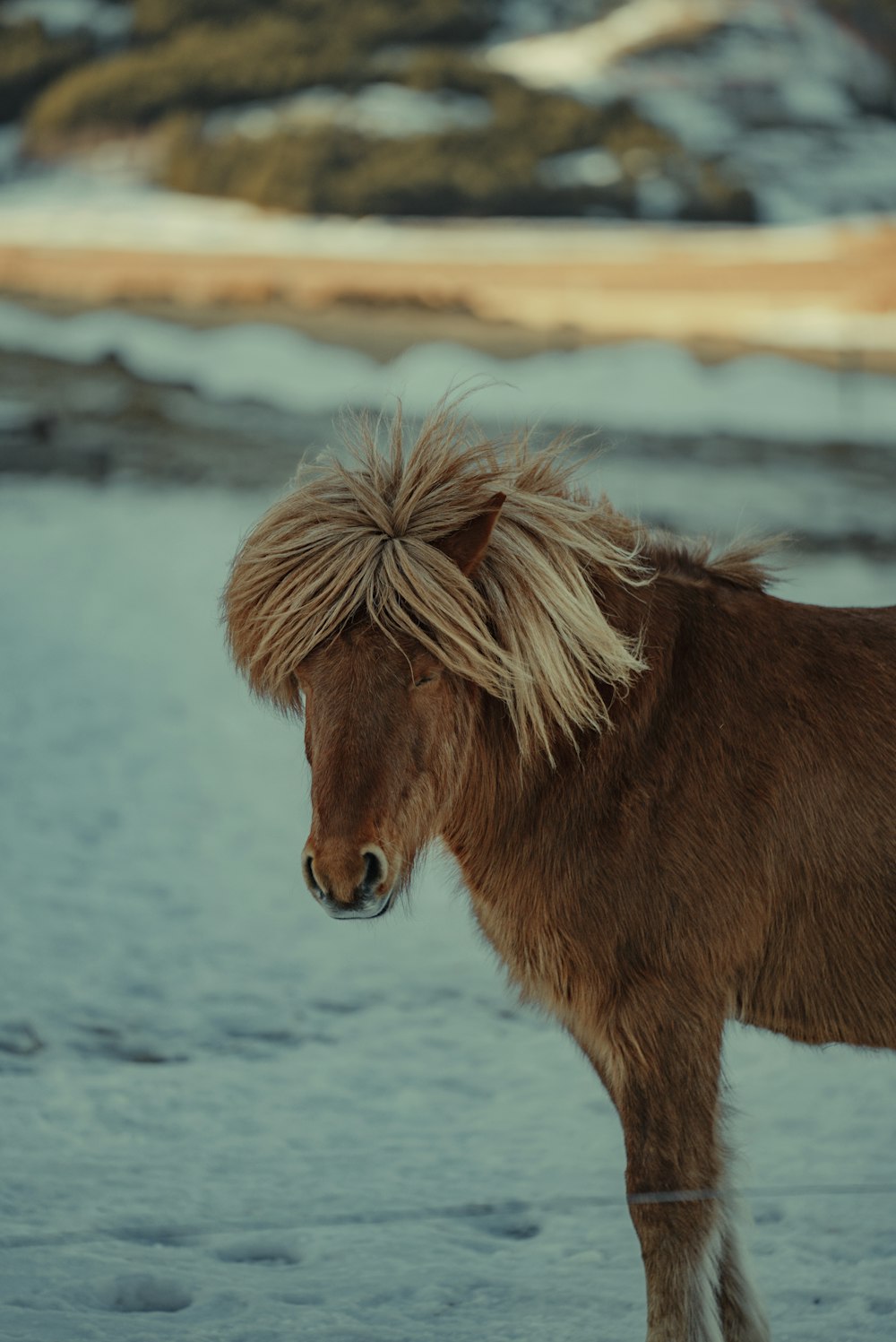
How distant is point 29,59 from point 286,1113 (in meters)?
9.90

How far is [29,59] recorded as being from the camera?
1109 cm

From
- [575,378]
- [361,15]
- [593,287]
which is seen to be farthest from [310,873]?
[361,15]

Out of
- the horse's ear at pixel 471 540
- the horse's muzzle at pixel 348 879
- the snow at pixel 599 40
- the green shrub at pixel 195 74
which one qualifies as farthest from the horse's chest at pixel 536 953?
the green shrub at pixel 195 74

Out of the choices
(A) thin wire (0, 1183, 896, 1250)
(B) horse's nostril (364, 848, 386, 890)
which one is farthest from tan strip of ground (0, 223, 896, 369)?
(B) horse's nostril (364, 848, 386, 890)

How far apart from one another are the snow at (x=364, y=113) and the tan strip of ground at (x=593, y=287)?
1.14 meters

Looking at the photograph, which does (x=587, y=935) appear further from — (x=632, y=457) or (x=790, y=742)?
(x=632, y=457)

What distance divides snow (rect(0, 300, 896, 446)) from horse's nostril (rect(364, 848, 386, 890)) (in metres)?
8.64

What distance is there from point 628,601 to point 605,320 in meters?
8.48

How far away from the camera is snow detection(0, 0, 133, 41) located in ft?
36.5

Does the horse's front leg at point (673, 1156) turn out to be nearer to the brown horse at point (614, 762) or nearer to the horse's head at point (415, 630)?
the brown horse at point (614, 762)

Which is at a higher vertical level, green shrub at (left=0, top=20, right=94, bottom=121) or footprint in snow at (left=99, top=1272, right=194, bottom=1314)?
green shrub at (left=0, top=20, right=94, bottom=121)

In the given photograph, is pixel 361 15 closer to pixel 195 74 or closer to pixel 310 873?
pixel 195 74

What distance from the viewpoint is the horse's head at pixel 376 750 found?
2.34 meters

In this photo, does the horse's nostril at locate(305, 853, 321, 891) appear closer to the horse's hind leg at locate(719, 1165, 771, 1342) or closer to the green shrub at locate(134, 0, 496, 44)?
the horse's hind leg at locate(719, 1165, 771, 1342)
